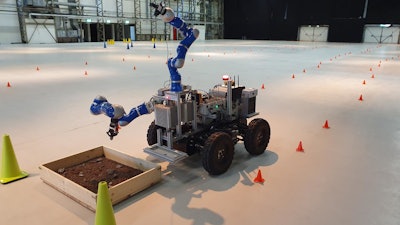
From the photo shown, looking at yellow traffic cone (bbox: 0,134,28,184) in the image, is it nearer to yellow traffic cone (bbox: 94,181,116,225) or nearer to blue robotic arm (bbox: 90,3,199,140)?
blue robotic arm (bbox: 90,3,199,140)

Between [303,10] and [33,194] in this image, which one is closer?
[33,194]

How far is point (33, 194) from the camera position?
10.7ft

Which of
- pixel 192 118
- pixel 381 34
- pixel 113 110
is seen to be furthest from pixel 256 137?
pixel 381 34

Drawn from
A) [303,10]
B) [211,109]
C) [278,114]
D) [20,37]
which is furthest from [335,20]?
[211,109]

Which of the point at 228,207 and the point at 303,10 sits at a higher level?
the point at 303,10

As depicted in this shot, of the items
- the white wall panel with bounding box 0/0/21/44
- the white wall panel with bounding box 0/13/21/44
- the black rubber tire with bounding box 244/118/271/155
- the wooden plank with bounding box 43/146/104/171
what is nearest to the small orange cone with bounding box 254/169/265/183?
the black rubber tire with bounding box 244/118/271/155

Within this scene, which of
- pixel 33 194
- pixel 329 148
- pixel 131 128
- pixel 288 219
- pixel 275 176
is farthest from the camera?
pixel 131 128

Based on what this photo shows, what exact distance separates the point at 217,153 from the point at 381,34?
150 feet

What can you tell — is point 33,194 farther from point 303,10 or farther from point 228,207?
point 303,10

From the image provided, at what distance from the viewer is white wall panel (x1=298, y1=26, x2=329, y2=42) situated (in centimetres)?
4583

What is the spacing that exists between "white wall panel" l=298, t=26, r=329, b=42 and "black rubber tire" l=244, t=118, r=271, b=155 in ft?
151

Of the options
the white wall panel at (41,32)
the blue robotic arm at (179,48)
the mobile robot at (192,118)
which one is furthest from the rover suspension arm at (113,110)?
the white wall panel at (41,32)

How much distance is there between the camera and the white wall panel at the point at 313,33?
4583cm

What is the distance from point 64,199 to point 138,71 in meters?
9.71
